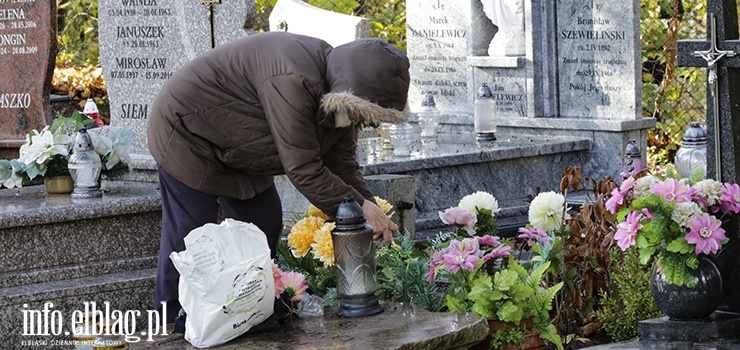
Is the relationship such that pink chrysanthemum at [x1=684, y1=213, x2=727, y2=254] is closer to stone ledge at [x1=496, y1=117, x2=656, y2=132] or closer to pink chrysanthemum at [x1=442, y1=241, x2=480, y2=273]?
pink chrysanthemum at [x1=442, y1=241, x2=480, y2=273]

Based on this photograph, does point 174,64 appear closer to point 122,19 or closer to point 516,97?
point 122,19

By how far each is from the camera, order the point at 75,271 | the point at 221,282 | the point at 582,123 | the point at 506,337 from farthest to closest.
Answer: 1. the point at 582,123
2. the point at 75,271
3. the point at 506,337
4. the point at 221,282

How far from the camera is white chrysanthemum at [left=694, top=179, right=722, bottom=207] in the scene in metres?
4.73

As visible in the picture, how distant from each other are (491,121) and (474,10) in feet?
5.05

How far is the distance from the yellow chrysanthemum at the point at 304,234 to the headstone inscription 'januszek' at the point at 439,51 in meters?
5.82

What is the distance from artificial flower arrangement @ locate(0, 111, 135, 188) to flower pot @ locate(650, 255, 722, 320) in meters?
2.82

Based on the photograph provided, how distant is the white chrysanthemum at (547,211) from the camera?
5207mm

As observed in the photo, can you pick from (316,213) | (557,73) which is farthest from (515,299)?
(557,73)

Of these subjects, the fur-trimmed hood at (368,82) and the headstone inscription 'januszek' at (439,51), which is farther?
the headstone inscription 'januszek' at (439,51)

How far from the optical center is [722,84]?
16.4ft

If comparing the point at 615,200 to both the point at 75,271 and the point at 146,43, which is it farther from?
the point at 146,43

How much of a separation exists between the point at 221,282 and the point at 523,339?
3.73 ft

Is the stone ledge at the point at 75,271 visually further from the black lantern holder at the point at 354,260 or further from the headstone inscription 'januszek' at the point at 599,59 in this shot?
the headstone inscription 'januszek' at the point at 599,59

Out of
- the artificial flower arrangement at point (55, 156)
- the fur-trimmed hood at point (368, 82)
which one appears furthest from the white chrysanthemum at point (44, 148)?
the fur-trimmed hood at point (368, 82)
